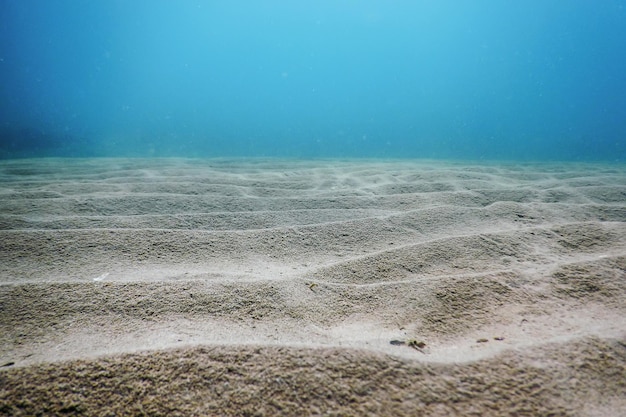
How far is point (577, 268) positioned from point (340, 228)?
1.13 meters

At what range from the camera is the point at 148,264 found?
145cm

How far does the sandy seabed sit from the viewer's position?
0.69 m

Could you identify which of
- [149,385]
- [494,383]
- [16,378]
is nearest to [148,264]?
[16,378]

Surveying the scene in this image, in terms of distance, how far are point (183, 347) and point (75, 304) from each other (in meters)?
0.56

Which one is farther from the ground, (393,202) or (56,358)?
(393,202)

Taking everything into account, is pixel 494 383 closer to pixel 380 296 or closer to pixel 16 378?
pixel 380 296

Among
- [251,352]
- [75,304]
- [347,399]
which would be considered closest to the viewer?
[347,399]

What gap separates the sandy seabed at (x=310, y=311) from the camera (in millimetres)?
690

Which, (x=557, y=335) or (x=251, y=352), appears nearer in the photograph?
(x=251, y=352)

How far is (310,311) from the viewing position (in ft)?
3.62

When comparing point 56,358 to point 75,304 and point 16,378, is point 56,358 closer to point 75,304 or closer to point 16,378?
point 16,378

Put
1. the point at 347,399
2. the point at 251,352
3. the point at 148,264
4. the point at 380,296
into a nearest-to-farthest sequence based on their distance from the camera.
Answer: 1. the point at 347,399
2. the point at 251,352
3. the point at 380,296
4. the point at 148,264

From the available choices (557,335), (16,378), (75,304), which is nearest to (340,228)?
(557,335)

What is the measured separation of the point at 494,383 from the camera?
719 millimetres
